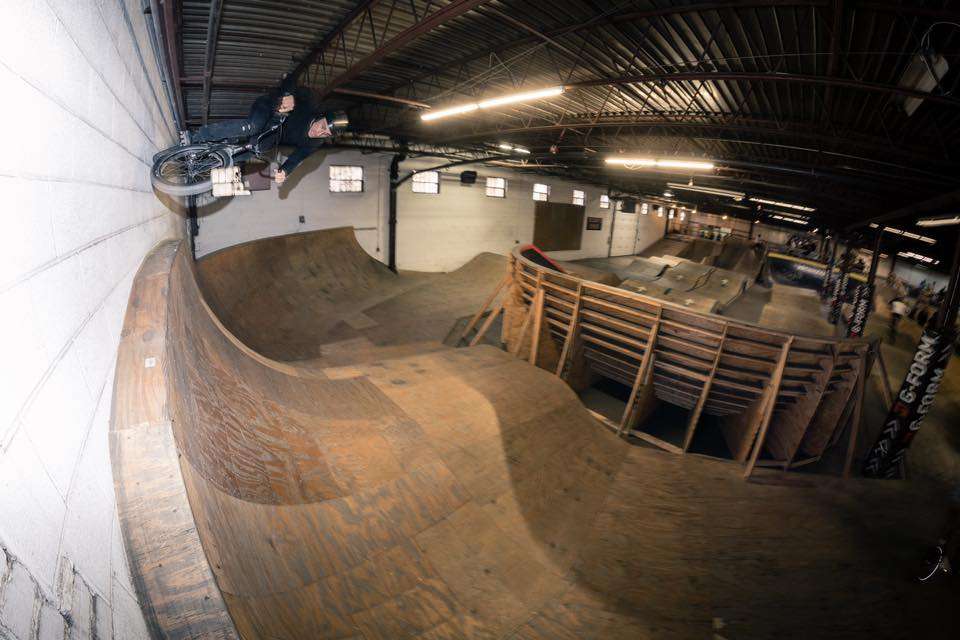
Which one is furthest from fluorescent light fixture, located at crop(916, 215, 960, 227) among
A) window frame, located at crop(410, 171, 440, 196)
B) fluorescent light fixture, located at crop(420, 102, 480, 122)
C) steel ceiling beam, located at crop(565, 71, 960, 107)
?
window frame, located at crop(410, 171, 440, 196)

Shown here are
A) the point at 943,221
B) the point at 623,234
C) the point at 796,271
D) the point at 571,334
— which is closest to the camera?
the point at 571,334

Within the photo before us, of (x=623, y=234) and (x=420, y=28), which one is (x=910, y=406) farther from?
(x=623, y=234)

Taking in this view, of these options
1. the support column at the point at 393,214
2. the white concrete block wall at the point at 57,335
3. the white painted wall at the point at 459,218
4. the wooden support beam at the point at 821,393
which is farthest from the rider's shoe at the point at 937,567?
the white painted wall at the point at 459,218

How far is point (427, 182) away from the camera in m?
16.9

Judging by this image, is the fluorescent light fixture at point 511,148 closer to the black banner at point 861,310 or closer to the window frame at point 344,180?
the window frame at point 344,180

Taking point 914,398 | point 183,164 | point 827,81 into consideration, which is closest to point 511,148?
point 827,81

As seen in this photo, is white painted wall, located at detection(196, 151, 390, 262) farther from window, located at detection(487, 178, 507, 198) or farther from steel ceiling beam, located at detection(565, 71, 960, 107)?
steel ceiling beam, located at detection(565, 71, 960, 107)

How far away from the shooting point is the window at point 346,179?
14.1 m

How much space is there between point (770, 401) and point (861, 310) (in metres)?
13.3

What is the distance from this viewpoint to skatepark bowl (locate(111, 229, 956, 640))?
2.46 m

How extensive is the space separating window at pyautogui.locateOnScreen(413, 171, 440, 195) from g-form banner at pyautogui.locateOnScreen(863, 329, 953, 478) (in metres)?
15.4

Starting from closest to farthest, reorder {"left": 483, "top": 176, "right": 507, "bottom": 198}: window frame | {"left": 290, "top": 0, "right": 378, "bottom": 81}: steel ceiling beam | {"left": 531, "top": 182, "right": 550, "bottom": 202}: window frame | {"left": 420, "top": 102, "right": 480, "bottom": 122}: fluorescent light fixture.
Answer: {"left": 290, "top": 0, "right": 378, "bottom": 81}: steel ceiling beam → {"left": 420, "top": 102, "right": 480, "bottom": 122}: fluorescent light fixture → {"left": 483, "top": 176, "right": 507, "bottom": 198}: window frame → {"left": 531, "top": 182, "right": 550, "bottom": 202}: window frame

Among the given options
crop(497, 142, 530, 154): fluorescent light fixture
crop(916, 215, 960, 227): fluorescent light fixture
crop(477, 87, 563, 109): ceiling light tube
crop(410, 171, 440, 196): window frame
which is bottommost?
crop(916, 215, 960, 227): fluorescent light fixture

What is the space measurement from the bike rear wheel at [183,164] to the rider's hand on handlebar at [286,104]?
123 centimetres
